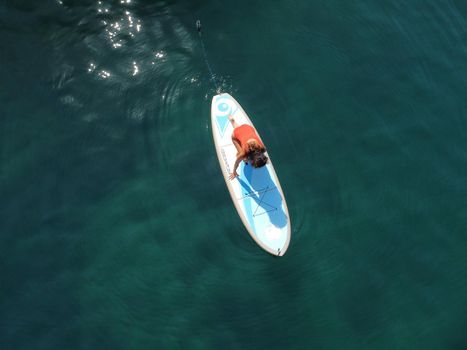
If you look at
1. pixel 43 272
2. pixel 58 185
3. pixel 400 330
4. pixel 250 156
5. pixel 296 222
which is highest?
pixel 58 185

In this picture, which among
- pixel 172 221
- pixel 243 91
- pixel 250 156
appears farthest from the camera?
pixel 243 91

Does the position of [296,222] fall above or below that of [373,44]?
below

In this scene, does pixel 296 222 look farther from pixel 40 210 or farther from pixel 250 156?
pixel 40 210

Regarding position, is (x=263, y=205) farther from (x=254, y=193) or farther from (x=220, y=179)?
(x=220, y=179)

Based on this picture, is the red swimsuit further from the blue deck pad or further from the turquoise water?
the turquoise water

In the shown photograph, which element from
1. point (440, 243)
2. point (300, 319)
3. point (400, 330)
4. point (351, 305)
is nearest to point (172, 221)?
point (300, 319)

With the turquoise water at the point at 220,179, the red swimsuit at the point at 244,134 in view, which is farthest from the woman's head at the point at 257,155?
the turquoise water at the point at 220,179

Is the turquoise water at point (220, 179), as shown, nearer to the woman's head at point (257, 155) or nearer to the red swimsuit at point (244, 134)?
the red swimsuit at point (244, 134)
